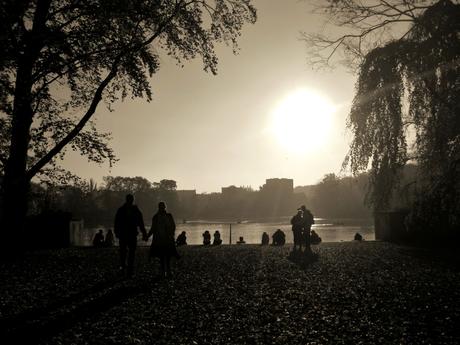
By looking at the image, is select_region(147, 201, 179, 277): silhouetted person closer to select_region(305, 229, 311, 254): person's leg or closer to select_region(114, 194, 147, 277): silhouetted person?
select_region(114, 194, 147, 277): silhouetted person

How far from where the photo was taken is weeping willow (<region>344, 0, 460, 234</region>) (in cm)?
1394

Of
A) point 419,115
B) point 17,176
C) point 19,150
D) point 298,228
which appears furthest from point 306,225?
point 19,150

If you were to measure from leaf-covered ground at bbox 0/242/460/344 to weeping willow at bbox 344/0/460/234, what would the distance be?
2860mm

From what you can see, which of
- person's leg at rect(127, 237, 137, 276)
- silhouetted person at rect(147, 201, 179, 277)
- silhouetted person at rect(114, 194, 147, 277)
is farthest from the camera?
silhouetted person at rect(147, 201, 179, 277)

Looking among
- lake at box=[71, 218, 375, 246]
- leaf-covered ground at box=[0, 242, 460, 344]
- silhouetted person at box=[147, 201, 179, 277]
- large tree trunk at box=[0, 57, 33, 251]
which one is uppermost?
large tree trunk at box=[0, 57, 33, 251]

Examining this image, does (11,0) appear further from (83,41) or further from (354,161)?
(354,161)

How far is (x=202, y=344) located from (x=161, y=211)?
6.22 meters

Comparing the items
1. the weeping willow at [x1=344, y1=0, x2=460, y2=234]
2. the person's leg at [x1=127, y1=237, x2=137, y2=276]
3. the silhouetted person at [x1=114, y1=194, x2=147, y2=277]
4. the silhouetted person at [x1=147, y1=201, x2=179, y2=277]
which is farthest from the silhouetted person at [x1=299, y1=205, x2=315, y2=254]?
the person's leg at [x1=127, y1=237, x2=137, y2=276]

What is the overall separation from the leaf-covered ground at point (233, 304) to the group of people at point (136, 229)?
0.58 m

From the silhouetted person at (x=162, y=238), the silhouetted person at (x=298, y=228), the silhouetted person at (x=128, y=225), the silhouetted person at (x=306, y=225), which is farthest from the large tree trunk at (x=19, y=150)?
the silhouetted person at (x=306, y=225)

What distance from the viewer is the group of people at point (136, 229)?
11172 millimetres

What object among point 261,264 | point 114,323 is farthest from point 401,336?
point 261,264

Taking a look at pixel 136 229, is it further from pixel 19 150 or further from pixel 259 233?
pixel 259 233

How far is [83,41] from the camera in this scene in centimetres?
1540
